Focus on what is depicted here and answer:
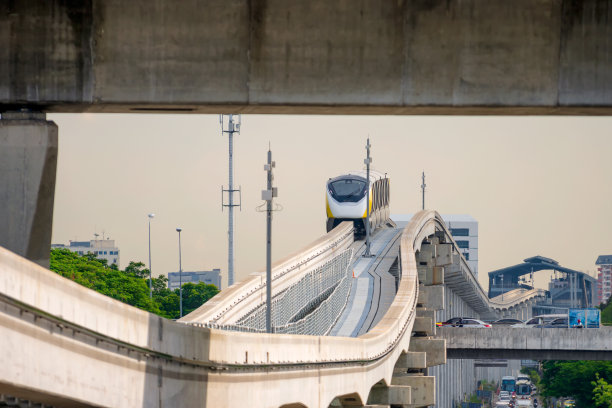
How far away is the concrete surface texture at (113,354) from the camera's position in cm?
1276

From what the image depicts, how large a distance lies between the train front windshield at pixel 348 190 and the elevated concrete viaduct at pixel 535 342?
A: 16.9 meters

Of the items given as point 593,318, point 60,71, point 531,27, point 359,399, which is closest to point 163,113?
point 60,71

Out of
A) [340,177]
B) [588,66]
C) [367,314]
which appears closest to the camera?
Answer: [588,66]

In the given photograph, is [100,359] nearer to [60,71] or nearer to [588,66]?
[60,71]

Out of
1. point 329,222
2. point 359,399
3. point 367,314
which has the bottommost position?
→ point 359,399

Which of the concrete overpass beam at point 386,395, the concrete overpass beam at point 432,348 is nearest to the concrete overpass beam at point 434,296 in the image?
the concrete overpass beam at point 432,348

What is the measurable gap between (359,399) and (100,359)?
2307 centimetres

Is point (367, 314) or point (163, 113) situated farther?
point (367, 314)

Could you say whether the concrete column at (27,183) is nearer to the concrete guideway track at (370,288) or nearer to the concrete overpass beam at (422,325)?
the concrete guideway track at (370,288)

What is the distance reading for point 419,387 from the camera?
53188 millimetres

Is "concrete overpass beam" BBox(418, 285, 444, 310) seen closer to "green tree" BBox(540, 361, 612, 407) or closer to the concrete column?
"green tree" BBox(540, 361, 612, 407)

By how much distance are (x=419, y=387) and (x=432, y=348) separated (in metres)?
10.4

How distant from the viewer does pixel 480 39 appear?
16.2 metres

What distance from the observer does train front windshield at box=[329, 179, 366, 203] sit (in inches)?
3425
